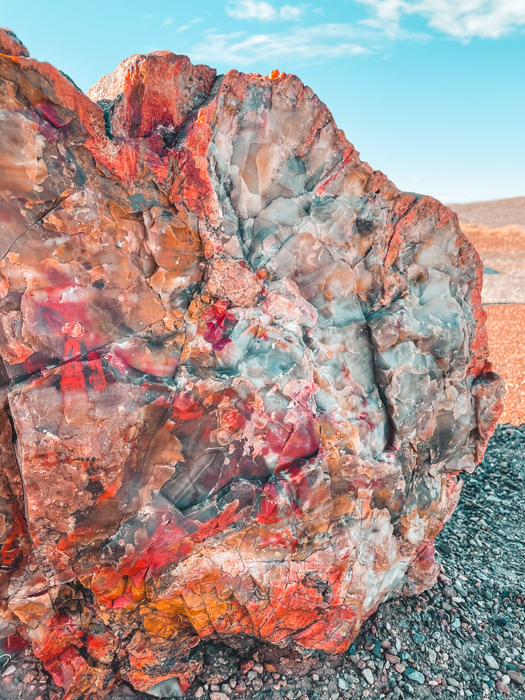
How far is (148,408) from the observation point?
9.12 feet

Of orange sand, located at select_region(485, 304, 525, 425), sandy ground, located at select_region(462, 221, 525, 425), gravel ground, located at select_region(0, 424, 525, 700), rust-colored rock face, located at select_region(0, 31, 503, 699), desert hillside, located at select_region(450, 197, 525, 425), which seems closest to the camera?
rust-colored rock face, located at select_region(0, 31, 503, 699)

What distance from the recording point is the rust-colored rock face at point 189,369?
2.64m

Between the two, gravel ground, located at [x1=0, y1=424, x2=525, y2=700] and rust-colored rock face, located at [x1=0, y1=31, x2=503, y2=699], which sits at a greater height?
rust-colored rock face, located at [x1=0, y1=31, x2=503, y2=699]

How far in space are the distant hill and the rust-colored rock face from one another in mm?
32970

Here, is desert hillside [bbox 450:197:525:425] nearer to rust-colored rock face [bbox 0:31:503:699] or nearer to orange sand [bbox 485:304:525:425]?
orange sand [bbox 485:304:525:425]

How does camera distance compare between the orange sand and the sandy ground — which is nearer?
the orange sand

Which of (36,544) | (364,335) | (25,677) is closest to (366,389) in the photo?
(364,335)

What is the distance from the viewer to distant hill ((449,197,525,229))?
114ft

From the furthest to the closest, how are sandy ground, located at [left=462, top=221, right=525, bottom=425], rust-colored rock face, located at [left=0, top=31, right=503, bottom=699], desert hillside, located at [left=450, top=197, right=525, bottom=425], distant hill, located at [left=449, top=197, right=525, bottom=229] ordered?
distant hill, located at [left=449, top=197, right=525, bottom=229]
desert hillside, located at [left=450, top=197, right=525, bottom=425]
sandy ground, located at [left=462, top=221, right=525, bottom=425]
rust-colored rock face, located at [left=0, top=31, right=503, bottom=699]

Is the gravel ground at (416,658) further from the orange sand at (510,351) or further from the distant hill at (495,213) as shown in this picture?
the distant hill at (495,213)

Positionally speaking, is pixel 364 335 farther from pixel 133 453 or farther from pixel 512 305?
pixel 512 305

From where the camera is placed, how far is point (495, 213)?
39469mm

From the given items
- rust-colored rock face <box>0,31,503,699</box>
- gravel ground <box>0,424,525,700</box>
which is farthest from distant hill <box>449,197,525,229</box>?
rust-colored rock face <box>0,31,503,699</box>

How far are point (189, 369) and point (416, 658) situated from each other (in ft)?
9.21
